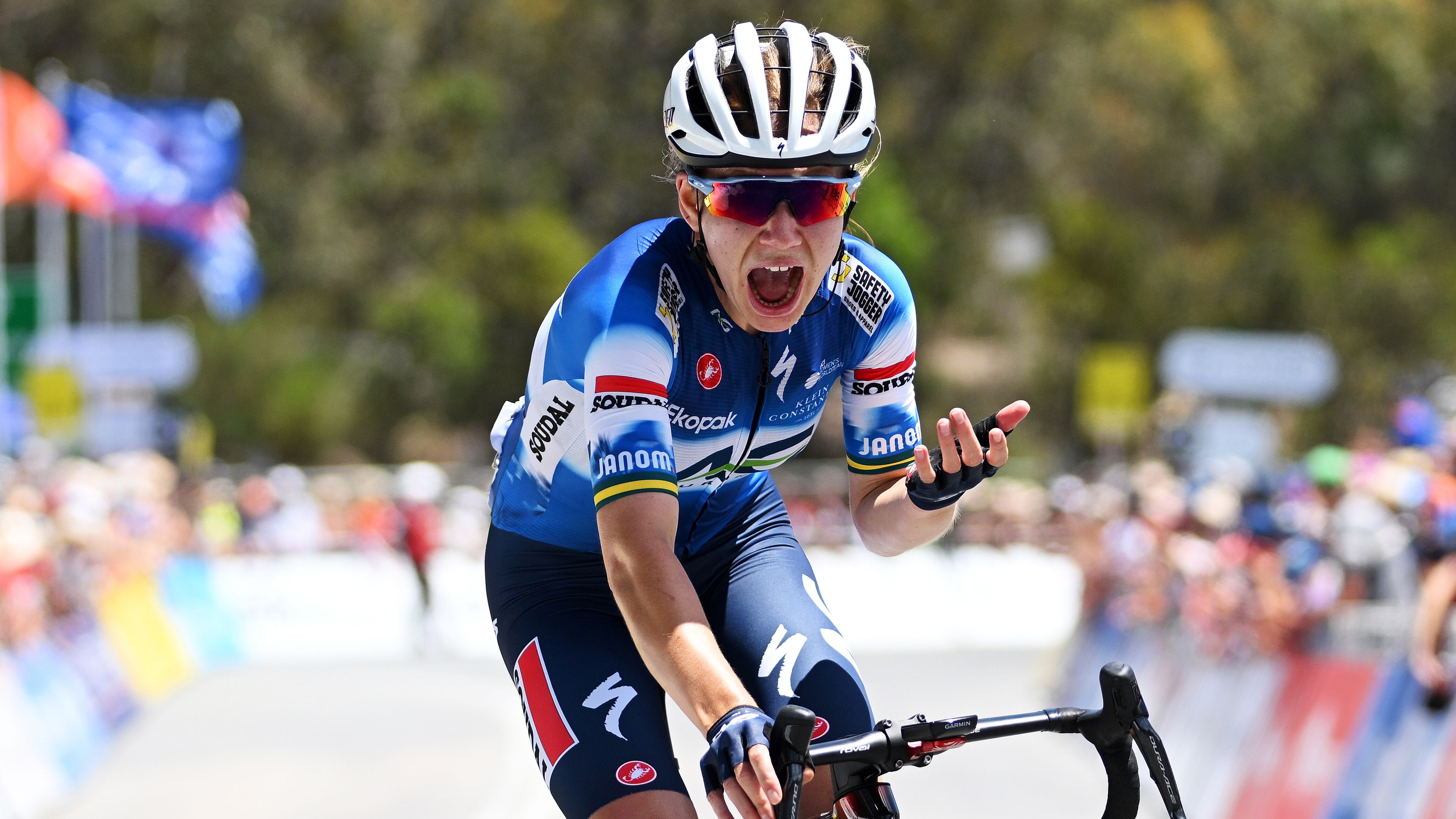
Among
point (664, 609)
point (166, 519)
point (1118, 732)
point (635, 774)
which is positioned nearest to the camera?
point (1118, 732)

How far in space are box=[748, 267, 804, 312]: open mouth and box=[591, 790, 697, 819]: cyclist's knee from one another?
102 centimetres

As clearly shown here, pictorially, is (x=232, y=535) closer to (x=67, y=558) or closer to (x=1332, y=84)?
(x=67, y=558)

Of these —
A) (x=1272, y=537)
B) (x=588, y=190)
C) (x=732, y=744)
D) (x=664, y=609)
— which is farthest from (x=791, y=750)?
(x=588, y=190)

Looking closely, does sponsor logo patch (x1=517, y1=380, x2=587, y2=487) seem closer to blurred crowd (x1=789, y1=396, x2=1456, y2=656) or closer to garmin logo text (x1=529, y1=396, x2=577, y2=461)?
garmin logo text (x1=529, y1=396, x2=577, y2=461)

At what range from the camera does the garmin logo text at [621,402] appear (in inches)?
142

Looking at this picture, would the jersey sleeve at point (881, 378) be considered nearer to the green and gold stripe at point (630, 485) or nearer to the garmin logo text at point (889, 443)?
the garmin logo text at point (889, 443)

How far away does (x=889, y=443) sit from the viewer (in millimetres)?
4289

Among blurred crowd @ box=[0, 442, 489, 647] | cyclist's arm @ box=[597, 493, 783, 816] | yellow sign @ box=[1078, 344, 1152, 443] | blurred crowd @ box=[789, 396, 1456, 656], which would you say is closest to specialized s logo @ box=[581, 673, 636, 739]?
cyclist's arm @ box=[597, 493, 783, 816]

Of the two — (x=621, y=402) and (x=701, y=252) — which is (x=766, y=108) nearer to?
(x=701, y=252)

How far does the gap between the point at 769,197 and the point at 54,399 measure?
2321cm

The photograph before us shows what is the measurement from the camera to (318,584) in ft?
80.4

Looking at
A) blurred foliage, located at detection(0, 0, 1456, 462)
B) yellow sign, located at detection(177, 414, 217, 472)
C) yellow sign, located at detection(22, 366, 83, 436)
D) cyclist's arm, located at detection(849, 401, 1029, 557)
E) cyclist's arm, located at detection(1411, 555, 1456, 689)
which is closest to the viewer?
cyclist's arm, located at detection(849, 401, 1029, 557)

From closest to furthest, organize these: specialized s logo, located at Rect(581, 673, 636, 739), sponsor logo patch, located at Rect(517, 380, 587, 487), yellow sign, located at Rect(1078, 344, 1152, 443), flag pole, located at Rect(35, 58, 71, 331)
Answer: specialized s logo, located at Rect(581, 673, 636, 739)
sponsor logo patch, located at Rect(517, 380, 587, 487)
yellow sign, located at Rect(1078, 344, 1152, 443)
flag pole, located at Rect(35, 58, 71, 331)

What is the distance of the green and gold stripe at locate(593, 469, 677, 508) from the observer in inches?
140
